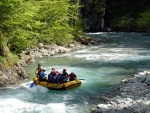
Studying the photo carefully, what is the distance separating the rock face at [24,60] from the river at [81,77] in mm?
613

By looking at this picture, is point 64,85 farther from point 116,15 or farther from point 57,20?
point 116,15

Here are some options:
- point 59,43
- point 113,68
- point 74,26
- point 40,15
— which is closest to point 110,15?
point 74,26

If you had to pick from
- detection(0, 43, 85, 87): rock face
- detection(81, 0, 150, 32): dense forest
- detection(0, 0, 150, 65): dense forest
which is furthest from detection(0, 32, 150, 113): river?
detection(81, 0, 150, 32): dense forest

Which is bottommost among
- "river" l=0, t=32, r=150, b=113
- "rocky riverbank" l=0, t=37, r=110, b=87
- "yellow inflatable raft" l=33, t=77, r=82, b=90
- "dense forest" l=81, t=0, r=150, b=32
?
"river" l=0, t=32, r=150, b=113

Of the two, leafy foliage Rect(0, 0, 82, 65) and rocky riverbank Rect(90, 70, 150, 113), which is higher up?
leafy foliage Rect(0, 0, 82, 65)

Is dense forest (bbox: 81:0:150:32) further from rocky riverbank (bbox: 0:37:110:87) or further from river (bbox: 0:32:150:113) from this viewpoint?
river (bbox: 0:32:150:113)

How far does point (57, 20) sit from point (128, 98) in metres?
19.6

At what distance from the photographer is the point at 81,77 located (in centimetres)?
2127

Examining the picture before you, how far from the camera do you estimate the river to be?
15.0 metres

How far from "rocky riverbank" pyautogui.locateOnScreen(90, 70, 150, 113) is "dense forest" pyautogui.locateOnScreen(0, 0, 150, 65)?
7890 millimetres

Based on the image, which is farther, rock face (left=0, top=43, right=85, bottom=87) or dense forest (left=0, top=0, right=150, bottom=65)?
dense forest (left=0, top=0, right=150, bottom=65)

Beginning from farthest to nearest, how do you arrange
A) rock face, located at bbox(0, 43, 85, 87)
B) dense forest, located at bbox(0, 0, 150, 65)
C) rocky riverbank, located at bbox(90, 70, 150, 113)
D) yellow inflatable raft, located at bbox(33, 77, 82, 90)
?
dense forest, located at bbox(0, 0, 150, 65)
rock face, located at bbox(0, 43, 85, 87)
yellow inflatable raft, located at bbox(33, 77, 82, 90)
rocky riverbank, located at bbox(90, 70, 150, 113)

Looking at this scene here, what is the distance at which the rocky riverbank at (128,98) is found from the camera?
→ 555 inches

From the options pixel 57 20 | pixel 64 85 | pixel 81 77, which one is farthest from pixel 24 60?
pixel 57 20
